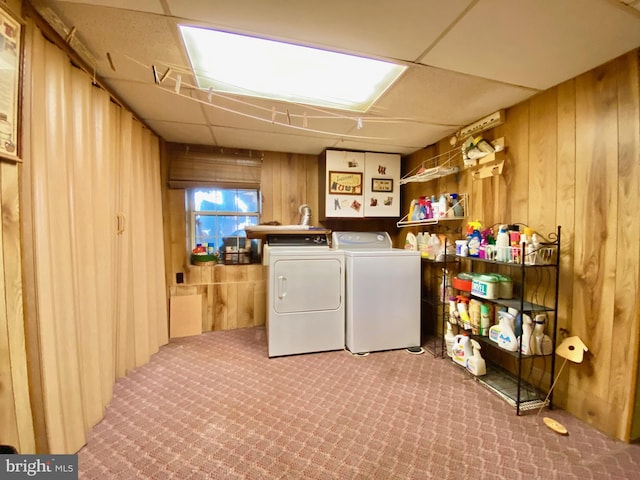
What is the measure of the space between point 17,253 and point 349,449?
1.78 m

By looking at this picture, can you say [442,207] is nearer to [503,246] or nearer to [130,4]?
[503,246]

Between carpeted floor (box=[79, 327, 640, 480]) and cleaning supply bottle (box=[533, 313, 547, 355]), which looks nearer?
carpeted floor (box=[79, 327, 640, 480])

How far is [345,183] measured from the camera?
9.80 ft

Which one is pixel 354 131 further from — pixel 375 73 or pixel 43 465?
pixel 43 465

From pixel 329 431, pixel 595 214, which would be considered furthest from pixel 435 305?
pixel 329 431

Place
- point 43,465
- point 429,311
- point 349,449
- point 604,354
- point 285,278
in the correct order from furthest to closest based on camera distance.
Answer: point 429,311 → point 285,278 → point 604,354 → point 349,449 → point 43,465

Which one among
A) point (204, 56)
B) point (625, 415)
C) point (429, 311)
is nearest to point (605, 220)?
point (625, 415)

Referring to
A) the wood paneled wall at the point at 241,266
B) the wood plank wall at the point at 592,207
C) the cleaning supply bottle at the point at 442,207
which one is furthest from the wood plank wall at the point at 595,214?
the wood paneled wall at the point at 241,266

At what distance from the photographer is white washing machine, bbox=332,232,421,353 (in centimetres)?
243

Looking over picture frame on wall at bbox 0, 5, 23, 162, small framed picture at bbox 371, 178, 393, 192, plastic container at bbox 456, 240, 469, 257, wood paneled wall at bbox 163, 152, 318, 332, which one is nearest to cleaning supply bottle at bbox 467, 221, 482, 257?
plastic container at bbox 456, 240, 469, 257

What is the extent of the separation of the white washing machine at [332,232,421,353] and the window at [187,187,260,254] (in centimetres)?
145

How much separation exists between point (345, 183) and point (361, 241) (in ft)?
2.35

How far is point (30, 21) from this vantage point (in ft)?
3.54

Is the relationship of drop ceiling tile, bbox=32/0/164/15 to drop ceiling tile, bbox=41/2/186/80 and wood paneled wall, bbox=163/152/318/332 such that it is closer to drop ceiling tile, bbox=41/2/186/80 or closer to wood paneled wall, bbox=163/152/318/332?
drop ceiling tile, bbox=41/2/186/80
